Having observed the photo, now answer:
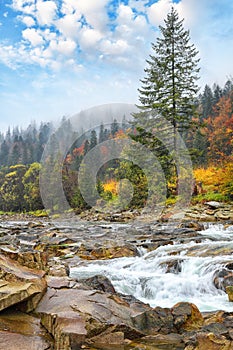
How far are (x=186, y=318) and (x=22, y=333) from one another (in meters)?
2.73

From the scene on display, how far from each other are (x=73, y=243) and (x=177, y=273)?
19.8 feet

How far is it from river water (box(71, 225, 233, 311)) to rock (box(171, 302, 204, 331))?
1382 millimetres

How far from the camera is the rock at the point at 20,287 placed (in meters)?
4.67

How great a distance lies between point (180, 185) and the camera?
27.5m

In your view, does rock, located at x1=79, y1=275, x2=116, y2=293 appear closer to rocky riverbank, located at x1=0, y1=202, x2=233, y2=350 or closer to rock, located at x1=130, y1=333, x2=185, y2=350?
rocky riverbank, located at x1=0, y1=202, x2=233, y2=350

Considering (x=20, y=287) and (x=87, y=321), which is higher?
(x=20, y=287)

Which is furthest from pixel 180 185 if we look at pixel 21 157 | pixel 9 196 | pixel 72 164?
pixel 21 157

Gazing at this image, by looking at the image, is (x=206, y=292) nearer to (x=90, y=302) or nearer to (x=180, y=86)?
(x=90, y=302)

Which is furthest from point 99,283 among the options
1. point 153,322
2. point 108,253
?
point 108,253

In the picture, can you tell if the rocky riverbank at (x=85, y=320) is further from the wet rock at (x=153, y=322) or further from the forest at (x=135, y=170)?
the forest at (x=135, y=170)

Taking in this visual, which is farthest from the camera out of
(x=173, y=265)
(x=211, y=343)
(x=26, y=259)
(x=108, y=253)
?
(x=108, y=253)

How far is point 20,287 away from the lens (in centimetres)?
497

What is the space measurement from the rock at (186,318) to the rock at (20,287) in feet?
7.36

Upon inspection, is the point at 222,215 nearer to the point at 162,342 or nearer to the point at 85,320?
the point at 162,342
